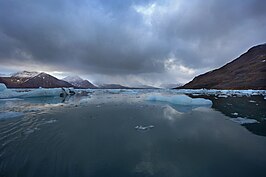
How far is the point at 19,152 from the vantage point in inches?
183

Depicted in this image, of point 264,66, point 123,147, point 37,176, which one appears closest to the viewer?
point 37,176

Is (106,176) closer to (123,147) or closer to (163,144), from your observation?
(123,147)

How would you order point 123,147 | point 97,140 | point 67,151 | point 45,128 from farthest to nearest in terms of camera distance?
1. point 45,128
2. point 97,140
3. point 123,147
4. point 67,151

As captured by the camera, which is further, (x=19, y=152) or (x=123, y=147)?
(x=123, y=147)

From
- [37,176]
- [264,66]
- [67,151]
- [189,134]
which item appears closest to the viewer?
[37,176]

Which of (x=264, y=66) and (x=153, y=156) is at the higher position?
(x=264, y=66)

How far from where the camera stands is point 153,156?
4.61 metres

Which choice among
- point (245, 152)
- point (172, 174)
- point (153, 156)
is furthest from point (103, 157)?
point (245, 152)

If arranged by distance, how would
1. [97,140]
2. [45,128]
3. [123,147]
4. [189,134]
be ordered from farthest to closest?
[45,128], [189,134], [97,140], [123,147]

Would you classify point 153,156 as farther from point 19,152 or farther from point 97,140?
point 19,152

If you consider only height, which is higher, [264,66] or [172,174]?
[264,66]

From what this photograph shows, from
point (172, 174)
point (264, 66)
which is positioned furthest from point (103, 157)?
point (264, 66)

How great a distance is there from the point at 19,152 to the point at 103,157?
242 centimetres

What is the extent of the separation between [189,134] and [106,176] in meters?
4.33
